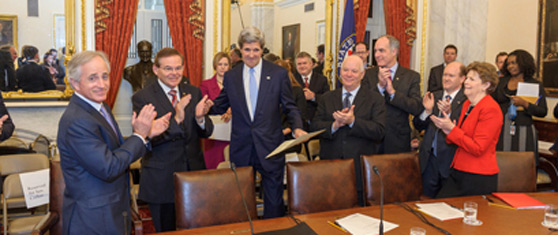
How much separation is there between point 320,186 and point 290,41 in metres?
6.68

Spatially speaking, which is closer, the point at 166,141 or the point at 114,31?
the point at 166,141

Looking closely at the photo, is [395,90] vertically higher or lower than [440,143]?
higher

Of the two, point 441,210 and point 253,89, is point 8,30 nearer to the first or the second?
point 253,89

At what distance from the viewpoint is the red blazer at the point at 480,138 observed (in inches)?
118

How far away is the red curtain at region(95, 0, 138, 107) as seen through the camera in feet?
18.7

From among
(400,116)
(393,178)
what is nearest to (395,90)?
(400,116)

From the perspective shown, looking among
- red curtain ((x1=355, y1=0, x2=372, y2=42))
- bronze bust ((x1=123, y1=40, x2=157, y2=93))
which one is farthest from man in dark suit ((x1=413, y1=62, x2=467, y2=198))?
bronze bust ((x1=123, y1=40, x2=157, y2=93))

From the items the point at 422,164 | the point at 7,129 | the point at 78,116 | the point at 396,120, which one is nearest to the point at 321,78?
the point at 396,120

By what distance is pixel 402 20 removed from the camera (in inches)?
283

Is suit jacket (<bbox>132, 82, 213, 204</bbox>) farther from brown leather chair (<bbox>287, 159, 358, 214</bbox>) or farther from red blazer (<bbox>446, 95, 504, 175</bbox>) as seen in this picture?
red blazer (<bbox>446, 95, 504, 175</bbox>)

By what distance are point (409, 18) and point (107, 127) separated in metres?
5.90

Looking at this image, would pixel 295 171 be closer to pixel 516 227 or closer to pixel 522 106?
pixel 516 227

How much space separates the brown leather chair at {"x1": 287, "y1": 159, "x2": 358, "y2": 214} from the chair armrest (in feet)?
4.63

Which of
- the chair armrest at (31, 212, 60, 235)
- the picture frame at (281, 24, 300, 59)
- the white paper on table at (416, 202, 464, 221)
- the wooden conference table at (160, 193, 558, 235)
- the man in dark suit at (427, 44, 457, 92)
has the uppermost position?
the picture frame at (281, 24, 300, 59)
